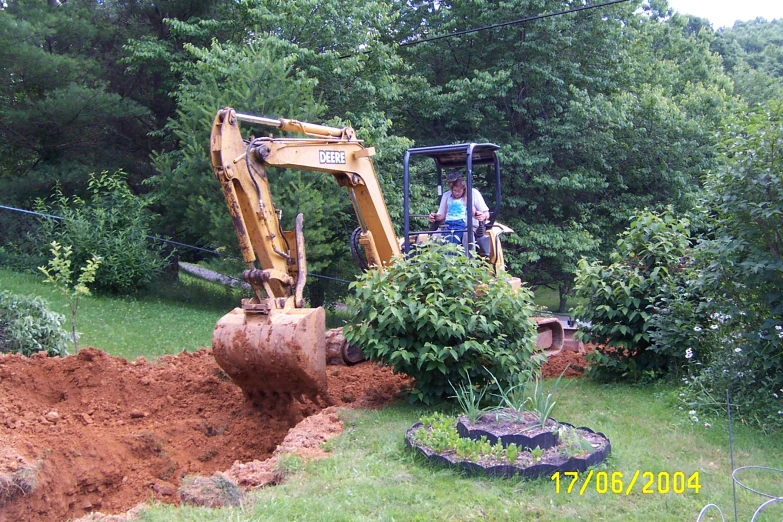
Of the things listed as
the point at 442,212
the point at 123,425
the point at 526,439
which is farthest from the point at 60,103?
the point at 526,439

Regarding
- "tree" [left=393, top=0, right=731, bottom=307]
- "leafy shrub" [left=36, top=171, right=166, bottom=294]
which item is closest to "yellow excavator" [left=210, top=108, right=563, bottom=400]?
"leafy shrub" [left=36, top=171, right=166, bottom=294]

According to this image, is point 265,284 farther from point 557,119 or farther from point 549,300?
point 549,300

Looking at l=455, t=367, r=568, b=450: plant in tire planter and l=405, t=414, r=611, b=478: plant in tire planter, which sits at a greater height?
l=455, t=367, r=568, b=450: plant in tire planter

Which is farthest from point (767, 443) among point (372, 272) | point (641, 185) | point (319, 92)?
point (641, 185)

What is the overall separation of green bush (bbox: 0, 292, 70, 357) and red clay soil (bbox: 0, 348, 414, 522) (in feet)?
2.88

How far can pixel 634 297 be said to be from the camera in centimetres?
896

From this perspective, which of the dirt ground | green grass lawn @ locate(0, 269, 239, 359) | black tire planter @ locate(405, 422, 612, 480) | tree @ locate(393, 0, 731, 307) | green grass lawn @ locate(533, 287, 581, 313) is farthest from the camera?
green grass lawn @ locate(533, 287, 581, 313)

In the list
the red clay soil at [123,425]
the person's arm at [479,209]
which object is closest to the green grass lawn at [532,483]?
the red clay soil at [123,425]

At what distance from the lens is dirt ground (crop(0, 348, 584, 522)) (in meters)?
5.89

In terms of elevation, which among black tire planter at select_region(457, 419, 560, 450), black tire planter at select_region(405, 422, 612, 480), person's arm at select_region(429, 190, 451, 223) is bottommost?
black tire planter at select_region(405, 422, 612, 480)

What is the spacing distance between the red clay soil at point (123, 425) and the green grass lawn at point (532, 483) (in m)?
0.70

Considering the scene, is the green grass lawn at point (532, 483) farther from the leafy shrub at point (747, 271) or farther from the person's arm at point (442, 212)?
the person's arm at point (442, 212)

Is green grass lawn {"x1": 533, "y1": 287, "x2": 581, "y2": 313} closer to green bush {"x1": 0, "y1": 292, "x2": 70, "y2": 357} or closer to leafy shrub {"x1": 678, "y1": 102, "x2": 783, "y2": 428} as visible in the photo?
leafy shrub {"x1": 678, "y1": 102, "x2": 783, "y2": 428}

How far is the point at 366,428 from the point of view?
6641mm
